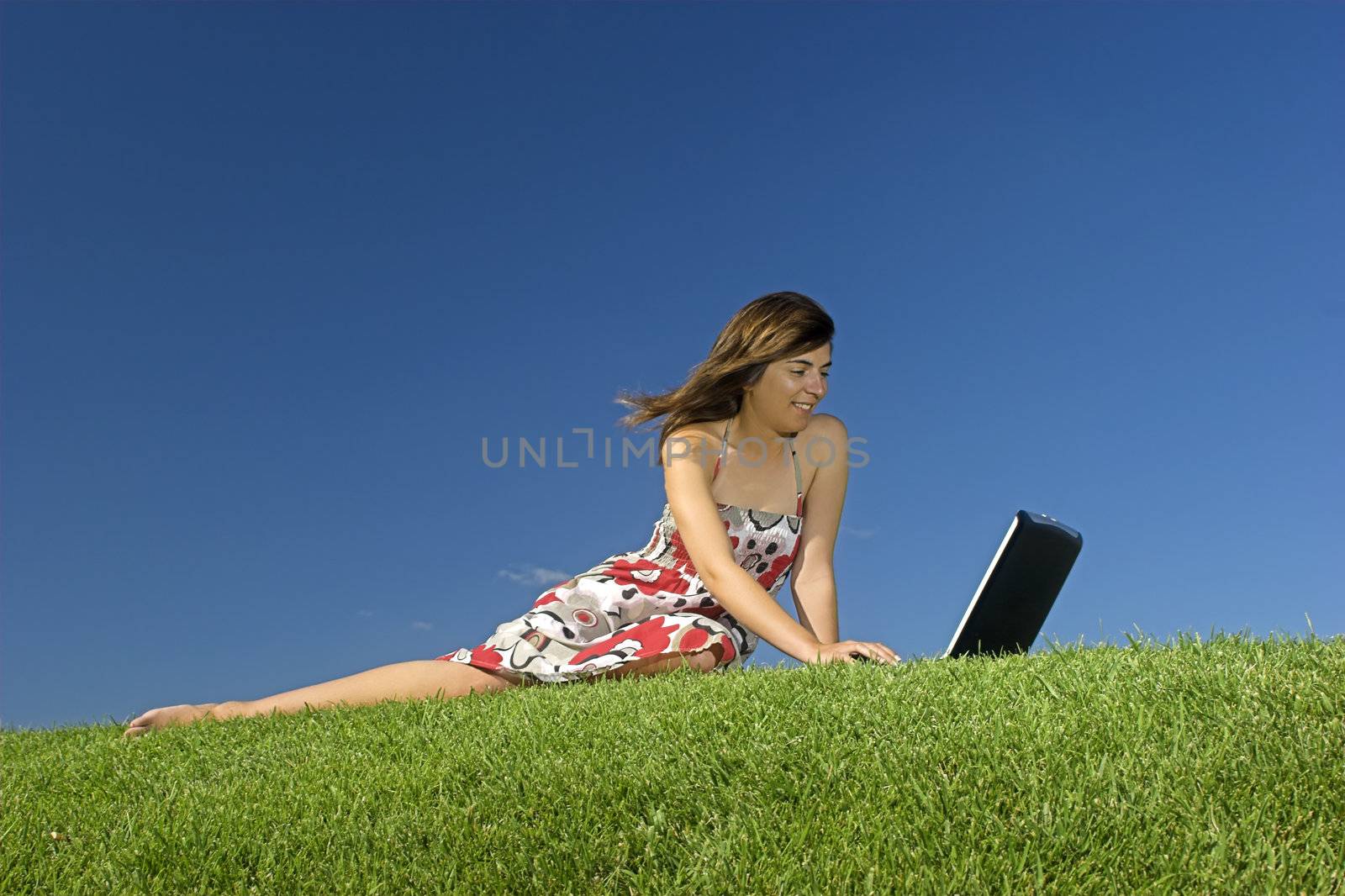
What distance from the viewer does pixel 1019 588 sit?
505 cm

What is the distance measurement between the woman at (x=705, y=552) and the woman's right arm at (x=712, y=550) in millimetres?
10

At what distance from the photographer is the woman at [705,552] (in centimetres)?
584

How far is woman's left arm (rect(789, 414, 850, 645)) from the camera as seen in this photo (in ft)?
20.7

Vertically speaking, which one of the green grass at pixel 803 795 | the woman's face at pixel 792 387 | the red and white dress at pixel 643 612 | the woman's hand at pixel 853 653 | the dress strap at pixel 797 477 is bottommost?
the green grass at pixel 803 795

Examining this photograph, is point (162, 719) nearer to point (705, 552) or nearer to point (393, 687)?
point (393, 687)

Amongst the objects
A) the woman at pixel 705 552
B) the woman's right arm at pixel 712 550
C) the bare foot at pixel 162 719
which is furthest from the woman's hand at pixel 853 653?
the bare foot at pixel 162 719

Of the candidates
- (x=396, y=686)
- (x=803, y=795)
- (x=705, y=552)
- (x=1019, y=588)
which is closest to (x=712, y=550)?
(x=705, y=552)

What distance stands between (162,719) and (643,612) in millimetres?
Result: 2965

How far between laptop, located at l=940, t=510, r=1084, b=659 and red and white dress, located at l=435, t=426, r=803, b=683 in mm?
1343

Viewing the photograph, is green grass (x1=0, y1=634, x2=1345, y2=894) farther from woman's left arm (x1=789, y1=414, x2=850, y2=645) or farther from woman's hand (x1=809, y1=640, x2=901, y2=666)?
woman's left arm (x1=789, y1=414, x2=850, y2=645)

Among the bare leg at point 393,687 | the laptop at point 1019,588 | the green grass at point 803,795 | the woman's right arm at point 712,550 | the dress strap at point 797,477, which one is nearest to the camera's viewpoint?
the green grass at point 803,795

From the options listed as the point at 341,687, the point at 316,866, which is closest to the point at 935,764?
the point at 316,866

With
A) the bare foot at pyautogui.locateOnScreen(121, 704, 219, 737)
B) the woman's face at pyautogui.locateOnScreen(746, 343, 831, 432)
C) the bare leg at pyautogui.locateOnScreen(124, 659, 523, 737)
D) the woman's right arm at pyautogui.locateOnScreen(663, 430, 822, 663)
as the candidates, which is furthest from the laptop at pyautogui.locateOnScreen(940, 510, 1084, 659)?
the bare foot at pyautogui.locateOnScreen(121, 704, 219, 737)

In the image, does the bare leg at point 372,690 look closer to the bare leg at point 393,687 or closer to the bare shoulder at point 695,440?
the bare leg at point 393,687
